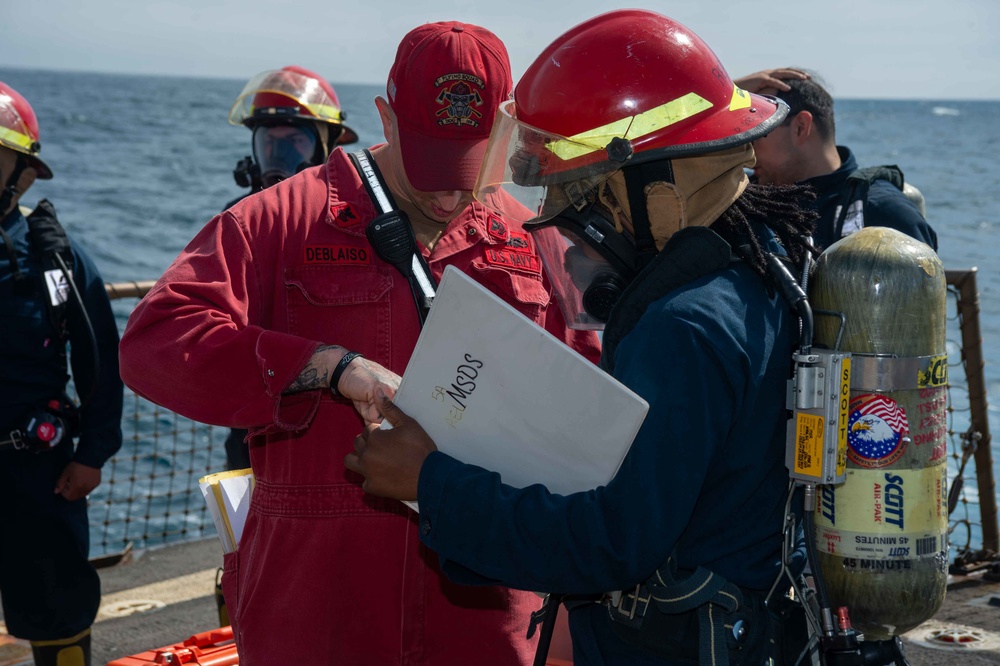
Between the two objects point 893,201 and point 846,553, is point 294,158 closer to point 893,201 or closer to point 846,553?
point 893,201

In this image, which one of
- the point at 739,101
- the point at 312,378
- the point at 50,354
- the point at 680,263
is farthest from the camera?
the point at 50,354

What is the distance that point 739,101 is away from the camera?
2105 millimetres

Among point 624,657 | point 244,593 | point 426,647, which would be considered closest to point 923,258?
point 624,657

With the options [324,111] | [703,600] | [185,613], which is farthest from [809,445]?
[185,613]

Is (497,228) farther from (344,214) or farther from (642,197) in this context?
(642,197)

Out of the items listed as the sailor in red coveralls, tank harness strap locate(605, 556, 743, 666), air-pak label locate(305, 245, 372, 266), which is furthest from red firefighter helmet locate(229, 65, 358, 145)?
tank harness strap locate(605, 556, 743, 666)

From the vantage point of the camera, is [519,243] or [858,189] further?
[858,189]

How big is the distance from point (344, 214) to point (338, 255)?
119 millimetres

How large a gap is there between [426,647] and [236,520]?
2.13 ft

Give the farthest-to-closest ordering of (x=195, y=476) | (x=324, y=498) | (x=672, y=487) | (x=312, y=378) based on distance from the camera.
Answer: (x=195, y=476)
(x=324, y=498)
(x=312, y=378)
(x=672, y=487)

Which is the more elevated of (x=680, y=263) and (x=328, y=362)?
(x=680, y=263)

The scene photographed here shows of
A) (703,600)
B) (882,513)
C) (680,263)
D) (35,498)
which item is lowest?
(35,498)

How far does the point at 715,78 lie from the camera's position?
205cm

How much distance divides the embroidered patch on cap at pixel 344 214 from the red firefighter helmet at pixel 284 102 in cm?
310
